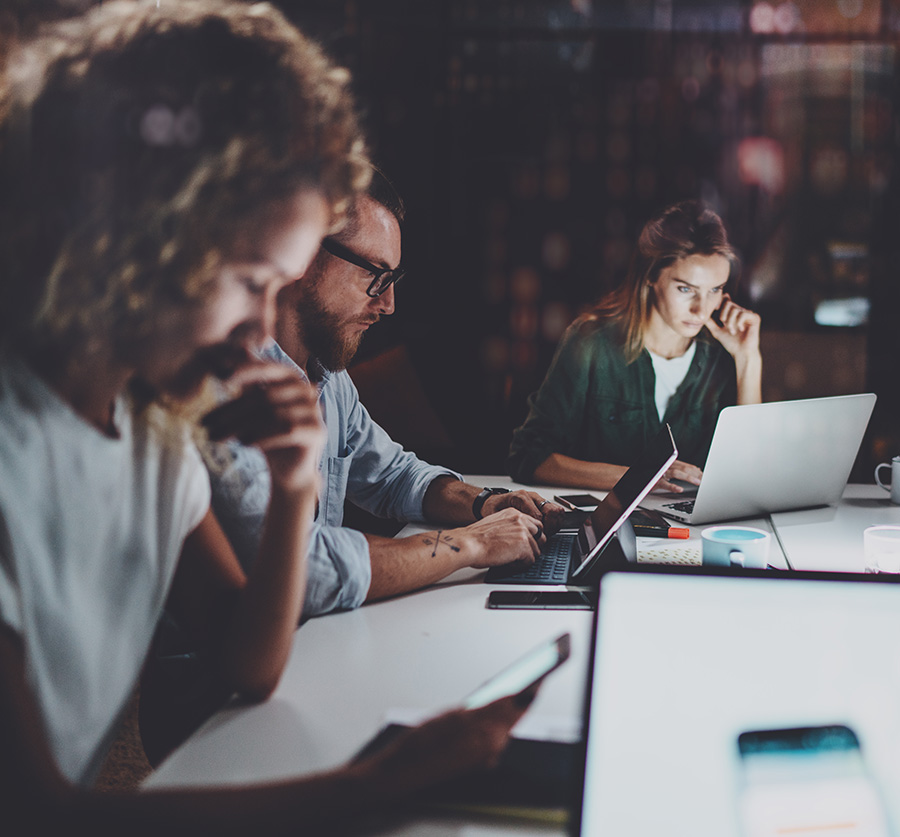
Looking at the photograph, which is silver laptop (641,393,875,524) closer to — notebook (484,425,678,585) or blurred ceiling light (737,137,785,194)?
notebook (484,425,678,585)

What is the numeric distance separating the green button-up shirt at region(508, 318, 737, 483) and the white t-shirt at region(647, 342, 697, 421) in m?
0.01

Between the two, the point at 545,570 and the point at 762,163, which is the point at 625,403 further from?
the point at 762,163

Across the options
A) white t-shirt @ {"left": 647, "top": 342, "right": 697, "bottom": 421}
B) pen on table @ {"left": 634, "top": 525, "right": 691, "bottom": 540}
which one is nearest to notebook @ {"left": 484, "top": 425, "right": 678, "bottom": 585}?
pen on table @ {"left": 634, "top": 525, "right": 691, "bottom": 540}

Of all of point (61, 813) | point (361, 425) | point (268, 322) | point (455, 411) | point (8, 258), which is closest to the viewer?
point (61, 813)

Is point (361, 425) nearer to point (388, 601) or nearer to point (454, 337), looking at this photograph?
point (388, 601)

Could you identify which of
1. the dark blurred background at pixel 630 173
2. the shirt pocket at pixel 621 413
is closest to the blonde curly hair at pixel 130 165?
the shirt pocket at pixel 621 413

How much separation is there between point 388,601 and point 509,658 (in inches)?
9.6

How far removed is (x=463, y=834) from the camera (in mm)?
614

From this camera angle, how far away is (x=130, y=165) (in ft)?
2.20

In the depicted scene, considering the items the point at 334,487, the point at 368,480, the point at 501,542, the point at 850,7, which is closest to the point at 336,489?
the point at 334,487

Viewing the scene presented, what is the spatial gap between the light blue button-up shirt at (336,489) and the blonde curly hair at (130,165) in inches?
9.5

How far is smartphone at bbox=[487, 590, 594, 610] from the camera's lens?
106 centimetres

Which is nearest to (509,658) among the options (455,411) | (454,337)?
(455,411)

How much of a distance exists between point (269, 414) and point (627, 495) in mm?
559
